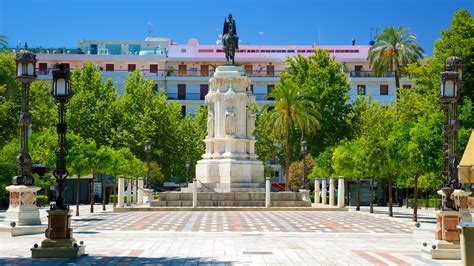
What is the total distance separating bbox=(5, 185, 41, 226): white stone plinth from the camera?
88.2 feet

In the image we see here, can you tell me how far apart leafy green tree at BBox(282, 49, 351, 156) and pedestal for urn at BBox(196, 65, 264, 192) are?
1916cm

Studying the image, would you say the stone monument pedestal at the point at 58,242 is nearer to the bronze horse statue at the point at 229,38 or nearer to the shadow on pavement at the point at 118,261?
the shadow on pavement at the point at 118,261

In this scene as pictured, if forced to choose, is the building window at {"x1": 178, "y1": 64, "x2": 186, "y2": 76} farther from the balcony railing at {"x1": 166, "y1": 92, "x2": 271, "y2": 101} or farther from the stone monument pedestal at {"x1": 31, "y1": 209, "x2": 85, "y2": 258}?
the stone monument pedestal at {"x1": 31, "y1": 209, "x2": 85, "y2": 258}

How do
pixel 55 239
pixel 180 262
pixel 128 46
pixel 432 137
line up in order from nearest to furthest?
pixel 180 262
pixel 55 239
pixel 432 137
pixel 128 46

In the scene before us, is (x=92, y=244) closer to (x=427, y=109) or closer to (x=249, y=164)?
(x=249, y=164)

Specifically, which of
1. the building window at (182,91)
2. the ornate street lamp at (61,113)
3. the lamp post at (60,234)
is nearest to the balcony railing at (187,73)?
the building window at (182,91)

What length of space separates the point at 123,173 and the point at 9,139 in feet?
25.9

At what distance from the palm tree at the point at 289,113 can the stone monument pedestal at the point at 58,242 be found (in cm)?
4734

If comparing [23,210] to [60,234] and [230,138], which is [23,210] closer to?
[60,234]

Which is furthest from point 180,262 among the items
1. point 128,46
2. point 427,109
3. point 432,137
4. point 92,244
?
point 128,46

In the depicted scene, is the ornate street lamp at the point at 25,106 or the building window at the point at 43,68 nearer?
the ornate street lamp at the point at 25,106

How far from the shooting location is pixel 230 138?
5053cm

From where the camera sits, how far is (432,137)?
1293 inches

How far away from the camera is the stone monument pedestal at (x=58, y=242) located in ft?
57.8
